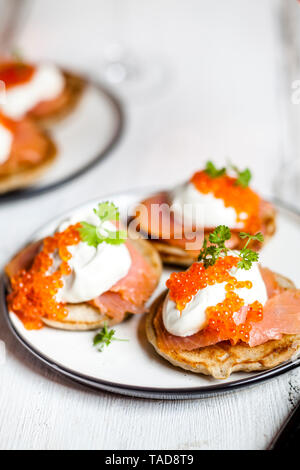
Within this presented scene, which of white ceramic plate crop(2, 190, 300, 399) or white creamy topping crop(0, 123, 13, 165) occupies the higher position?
white creamy topping crop(0, 123, 13, 165)

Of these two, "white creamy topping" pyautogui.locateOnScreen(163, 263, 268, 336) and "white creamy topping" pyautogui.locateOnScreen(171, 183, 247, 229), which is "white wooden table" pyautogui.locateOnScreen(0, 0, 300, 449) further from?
"white creamy topping" pyautogui.locateOnScreen(171, 183, 247, 229)

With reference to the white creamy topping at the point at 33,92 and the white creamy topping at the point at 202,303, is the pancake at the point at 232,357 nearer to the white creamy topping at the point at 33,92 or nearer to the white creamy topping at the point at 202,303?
the white creamy topping at the point at 202,303

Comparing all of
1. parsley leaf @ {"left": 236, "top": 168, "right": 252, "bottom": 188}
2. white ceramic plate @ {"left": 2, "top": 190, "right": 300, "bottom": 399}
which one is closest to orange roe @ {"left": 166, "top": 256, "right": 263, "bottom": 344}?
white ceramic plate @ {"left": 2, "top": 190, "right": 300, "bottom": 399}

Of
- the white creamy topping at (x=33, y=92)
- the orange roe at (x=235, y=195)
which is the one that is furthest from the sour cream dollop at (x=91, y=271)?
the white creamy topping at (x=33, y=92)

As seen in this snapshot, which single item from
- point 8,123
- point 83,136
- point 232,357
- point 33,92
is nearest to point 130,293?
point 232,357

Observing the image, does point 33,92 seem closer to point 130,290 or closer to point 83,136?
point 83,136
